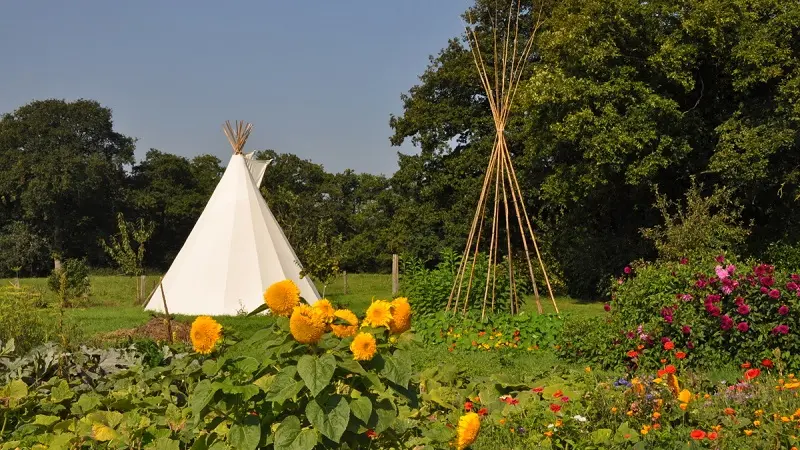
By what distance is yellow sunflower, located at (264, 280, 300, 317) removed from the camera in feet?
8.27

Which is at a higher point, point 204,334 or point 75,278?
point 75,278

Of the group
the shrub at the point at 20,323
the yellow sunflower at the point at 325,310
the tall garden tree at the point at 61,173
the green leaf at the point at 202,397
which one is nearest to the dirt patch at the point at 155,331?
the shrub at the point at 20,323

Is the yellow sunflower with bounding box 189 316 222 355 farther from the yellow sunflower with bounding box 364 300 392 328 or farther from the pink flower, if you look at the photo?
the pink flower

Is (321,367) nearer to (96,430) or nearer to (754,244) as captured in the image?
(96,430)

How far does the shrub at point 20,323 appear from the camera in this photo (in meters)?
5.72

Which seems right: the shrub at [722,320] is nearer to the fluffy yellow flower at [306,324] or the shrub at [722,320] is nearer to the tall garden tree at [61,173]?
the fluffy yellow flower at [306,324]

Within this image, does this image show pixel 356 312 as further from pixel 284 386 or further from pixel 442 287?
pixel 284 386

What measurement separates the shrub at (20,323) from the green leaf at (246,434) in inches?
143

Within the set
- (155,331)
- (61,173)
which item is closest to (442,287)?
(155,331)

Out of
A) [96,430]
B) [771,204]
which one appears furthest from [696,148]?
[96,430]

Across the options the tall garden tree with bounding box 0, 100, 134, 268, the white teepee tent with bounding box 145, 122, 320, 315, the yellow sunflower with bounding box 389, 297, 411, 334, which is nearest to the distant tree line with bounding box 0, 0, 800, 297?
the white teepee tent with bounding box 145, 122, 320, 315

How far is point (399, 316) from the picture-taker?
2607mm

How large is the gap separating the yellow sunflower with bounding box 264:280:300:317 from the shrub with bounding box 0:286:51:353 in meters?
3.77

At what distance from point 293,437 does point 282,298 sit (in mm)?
429
